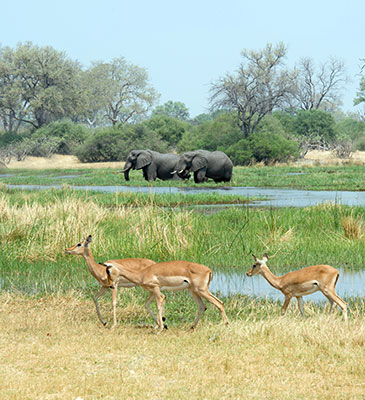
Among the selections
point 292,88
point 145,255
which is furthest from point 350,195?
point 292,88

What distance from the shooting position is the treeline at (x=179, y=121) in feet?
175

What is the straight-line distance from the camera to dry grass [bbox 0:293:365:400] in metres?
5.37

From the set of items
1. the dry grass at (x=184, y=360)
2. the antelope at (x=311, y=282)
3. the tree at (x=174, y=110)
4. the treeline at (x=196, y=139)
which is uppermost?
the tree at (x=174, y=110)

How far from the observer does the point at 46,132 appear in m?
64.6

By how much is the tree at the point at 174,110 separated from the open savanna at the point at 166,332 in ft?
394

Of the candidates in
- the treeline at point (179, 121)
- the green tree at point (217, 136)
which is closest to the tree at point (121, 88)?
the treeline at point (179, 121)

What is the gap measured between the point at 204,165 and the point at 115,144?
2451 centimetres

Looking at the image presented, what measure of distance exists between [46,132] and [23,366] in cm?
6034

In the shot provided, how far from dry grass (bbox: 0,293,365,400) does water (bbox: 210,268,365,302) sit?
1.82 meters

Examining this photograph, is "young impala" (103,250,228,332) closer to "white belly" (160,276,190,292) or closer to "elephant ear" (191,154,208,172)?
"white belly" (160,276,190,292)

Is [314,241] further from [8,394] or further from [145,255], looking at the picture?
[8,394]

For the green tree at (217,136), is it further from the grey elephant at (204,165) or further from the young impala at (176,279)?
the young impala at (176,279)

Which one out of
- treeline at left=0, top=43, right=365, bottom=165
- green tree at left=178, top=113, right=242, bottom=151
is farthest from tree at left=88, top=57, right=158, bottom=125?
green tree at left=178, top=113, right=242, bottom=151

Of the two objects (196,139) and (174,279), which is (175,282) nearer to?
(174,279)
